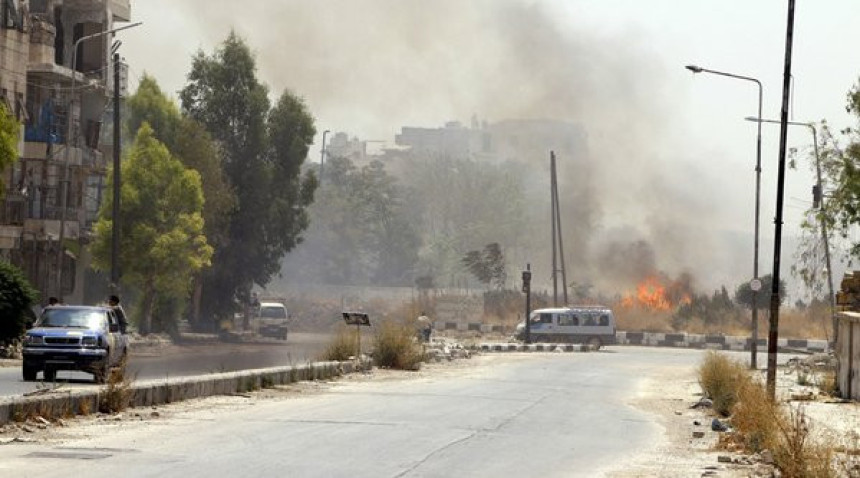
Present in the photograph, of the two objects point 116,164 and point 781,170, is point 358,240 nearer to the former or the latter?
point 116,164

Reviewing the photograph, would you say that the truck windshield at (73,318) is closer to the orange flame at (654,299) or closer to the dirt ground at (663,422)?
the dirt ground at (663,422)

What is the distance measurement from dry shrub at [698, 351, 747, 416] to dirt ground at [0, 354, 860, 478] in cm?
45

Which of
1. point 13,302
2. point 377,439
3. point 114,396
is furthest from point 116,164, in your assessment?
point 377,439

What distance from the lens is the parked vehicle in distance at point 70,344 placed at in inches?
1262

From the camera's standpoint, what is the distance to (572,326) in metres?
81.0

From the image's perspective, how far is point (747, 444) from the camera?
23219 millimetres

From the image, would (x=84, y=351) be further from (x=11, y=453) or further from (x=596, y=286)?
(x=596, y=286)

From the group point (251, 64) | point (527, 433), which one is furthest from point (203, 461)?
point (251, 64)

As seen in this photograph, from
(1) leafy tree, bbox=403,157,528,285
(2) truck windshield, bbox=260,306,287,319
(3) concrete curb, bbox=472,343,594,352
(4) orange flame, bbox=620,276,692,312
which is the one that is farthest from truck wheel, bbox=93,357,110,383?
(1) leafy tree, bbox=403,157,528,285

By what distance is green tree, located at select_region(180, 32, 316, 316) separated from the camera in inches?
3398

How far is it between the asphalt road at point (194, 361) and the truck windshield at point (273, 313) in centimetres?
150

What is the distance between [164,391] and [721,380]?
13408 mm

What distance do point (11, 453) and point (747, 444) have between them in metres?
9.87

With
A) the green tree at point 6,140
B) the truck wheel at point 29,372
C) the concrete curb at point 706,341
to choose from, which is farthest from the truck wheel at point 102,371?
the concrete curb at point 706,341
